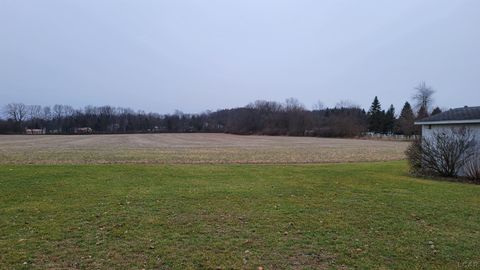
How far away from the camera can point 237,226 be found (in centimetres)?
709

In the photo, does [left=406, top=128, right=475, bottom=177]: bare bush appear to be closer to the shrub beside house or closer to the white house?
the shrub beside house

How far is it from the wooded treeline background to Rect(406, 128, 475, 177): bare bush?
70980mm

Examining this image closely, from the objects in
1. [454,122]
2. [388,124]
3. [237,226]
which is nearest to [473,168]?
[454,122]

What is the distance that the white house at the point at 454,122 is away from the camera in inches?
619

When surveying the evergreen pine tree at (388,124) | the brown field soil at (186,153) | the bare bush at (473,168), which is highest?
the evergreen pine tree at (388,124)

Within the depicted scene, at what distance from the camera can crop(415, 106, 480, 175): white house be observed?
15.7 m

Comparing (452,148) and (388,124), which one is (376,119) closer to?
(388,124)

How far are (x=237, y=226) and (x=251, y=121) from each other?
130 m

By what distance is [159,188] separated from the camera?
11.7 meters

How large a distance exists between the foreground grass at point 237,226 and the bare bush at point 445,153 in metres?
3.85

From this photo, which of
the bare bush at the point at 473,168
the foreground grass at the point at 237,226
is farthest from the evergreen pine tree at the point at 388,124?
the foreground grass at the point at 237,226

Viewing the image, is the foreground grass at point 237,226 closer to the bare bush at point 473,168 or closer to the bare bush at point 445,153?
the bare bush at point 473,168

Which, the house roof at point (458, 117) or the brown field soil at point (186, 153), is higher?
the house roof at point (458, 117)

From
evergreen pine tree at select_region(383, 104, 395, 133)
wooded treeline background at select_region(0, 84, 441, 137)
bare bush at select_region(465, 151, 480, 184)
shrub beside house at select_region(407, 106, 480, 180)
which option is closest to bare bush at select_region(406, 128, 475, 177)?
shrub beside house at select_region(407, 106, 480, 180)
